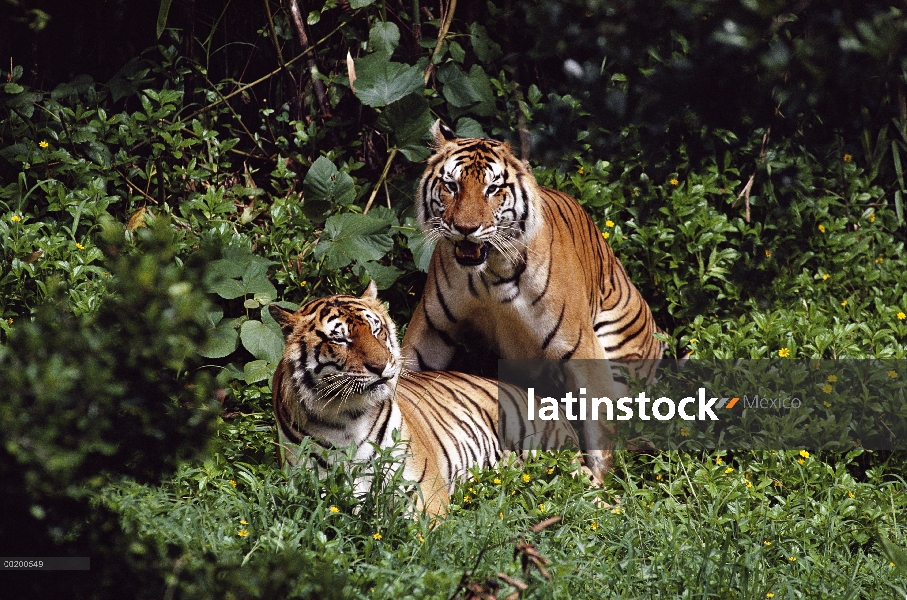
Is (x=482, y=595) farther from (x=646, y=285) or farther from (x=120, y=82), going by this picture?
(x=120, y=82)

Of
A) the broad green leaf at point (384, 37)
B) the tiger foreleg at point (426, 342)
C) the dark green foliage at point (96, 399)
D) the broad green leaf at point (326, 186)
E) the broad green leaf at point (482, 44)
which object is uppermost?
the dark green foliage at point (96, 399)

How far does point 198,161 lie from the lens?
18.7ft

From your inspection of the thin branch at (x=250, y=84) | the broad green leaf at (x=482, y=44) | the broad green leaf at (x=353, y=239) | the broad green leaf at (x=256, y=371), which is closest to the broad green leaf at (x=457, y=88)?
the broad green leaf at (x=482, y=44)

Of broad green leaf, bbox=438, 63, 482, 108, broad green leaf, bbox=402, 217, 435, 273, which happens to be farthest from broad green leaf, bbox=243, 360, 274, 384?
broad green leaf, bbox=438, 63, 482, 108

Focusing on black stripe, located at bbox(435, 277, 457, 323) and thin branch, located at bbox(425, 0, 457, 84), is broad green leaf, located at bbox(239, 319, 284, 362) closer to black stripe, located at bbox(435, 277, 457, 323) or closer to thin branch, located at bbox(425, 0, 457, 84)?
black stripe, located at bbox(435, 277, 457, 323)

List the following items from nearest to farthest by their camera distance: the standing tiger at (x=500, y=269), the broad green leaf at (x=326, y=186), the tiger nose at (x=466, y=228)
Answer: the tiger nose at (x=466, y=228)
the standing tiger at (x=500, y=269)
the broad green leaf at (x=326, y=186)

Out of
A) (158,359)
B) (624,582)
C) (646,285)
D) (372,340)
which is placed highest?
(158,359)

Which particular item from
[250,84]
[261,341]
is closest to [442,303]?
[261,341]

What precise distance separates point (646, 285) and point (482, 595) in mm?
3657

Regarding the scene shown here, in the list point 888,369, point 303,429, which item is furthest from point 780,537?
point 303,429

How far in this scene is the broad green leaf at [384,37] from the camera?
5.43 metres

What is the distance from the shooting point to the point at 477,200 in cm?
426

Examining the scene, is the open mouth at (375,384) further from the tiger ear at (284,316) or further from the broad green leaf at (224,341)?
the broad green leaf at (224,341)

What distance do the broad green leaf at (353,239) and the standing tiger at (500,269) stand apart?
387mm
